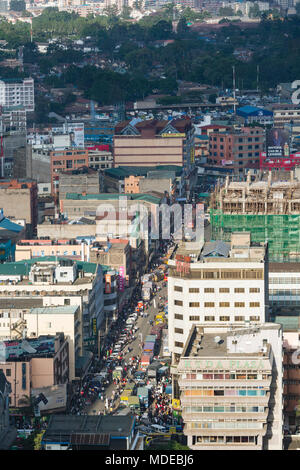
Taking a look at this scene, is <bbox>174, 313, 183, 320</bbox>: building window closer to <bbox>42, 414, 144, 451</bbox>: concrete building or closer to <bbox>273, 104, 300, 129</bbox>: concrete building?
<bbox>42, 414, 144, 451</bbox>: concrete building

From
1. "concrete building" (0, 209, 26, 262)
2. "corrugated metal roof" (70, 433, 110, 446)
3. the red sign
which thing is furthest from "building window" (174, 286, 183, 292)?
the red sign

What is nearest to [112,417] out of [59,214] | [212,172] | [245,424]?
[245,424]

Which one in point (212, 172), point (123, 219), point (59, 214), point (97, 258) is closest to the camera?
point (97, 258)

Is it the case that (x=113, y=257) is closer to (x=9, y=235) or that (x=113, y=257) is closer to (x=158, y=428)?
(x=9, y=235)

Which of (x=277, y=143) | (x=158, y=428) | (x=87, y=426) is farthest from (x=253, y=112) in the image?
(x=87, y=426)

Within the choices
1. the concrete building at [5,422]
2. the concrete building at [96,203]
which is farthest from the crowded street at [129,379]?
the concrete building at [96,203]

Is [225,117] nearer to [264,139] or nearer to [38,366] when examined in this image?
[264,139]

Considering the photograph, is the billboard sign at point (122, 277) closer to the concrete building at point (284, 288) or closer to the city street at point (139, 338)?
the city street at point (139, 338)
